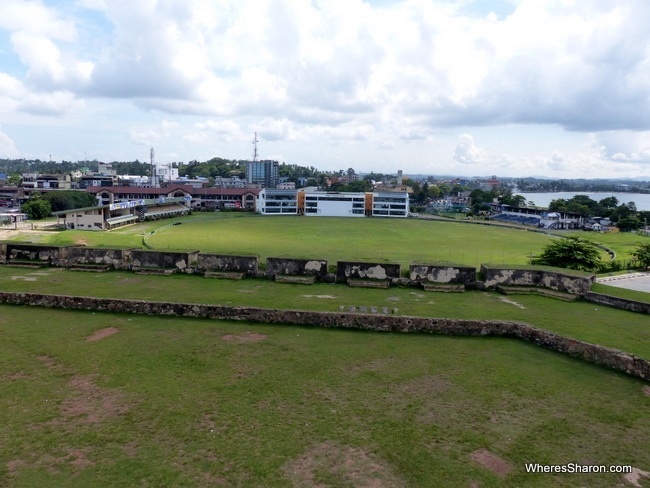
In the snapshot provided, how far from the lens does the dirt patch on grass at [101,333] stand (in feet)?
41.6

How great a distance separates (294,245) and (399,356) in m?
29.2

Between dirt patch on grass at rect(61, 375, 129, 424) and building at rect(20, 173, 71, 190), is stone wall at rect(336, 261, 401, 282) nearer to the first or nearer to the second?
dirt patch on grass at rect(61, 375, 129, 424)

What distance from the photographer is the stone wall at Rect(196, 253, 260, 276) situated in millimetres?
20917

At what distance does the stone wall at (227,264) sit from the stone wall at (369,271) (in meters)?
4.04

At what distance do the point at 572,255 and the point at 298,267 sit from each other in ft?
54.5

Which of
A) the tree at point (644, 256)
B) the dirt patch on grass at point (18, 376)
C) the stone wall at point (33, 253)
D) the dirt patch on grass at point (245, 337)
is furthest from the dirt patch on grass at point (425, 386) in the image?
the tree at point (644, 256)

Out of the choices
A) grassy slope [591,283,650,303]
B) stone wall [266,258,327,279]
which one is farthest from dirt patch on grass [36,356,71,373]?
grassy slope [591,283,650,303]

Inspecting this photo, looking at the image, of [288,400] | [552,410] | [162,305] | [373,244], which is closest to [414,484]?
[288,400]

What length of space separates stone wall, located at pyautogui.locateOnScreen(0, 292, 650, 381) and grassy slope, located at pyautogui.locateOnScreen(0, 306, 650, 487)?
18.1 inches

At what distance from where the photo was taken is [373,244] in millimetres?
44000

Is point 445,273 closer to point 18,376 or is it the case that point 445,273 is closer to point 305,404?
point 305,404

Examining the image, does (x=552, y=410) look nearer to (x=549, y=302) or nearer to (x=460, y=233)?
(x=549, y=302)

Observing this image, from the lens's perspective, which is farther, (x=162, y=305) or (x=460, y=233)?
(x=460, y=233)

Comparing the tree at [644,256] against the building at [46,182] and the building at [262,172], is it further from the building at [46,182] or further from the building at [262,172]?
the building at [262,172]
